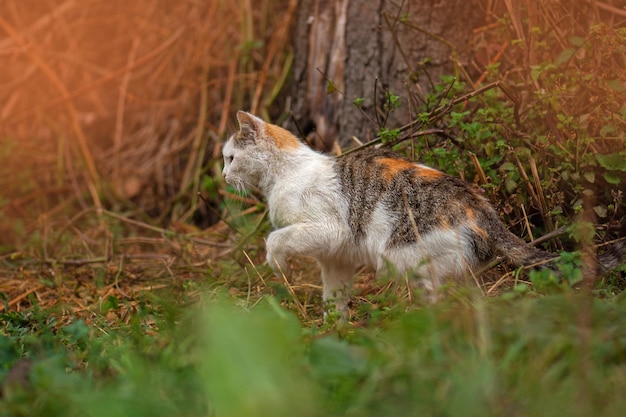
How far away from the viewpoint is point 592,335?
2.09m

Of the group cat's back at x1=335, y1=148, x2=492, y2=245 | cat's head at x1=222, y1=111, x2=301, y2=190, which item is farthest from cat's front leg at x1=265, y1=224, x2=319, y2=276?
cat's head at x1=222, y1=111, x2=301, y2=190

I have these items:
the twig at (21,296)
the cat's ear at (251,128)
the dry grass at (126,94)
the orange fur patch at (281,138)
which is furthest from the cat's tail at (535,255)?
the dry grass at (126,94)

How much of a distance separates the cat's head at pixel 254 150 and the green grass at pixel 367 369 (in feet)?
4.53

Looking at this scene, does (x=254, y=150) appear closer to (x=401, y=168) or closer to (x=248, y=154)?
(x=248, y=154)

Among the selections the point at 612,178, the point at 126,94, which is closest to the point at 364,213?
the point at 612,178

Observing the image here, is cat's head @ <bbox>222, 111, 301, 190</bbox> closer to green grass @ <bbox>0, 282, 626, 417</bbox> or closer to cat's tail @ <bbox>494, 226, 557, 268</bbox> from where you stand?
cat's tail @ <bbox>494, 226, 557, 268</bbox>

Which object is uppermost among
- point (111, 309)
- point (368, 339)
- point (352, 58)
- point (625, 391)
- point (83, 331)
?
point (352, 58)

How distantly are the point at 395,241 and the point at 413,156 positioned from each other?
752mm

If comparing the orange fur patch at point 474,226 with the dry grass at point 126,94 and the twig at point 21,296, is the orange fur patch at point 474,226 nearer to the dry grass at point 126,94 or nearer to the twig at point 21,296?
the twig at point 21,296

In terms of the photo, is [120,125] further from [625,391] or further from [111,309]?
[625,391]

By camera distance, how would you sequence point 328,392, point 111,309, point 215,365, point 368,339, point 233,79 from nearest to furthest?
point 215,365
point 328,392
point 368,339
point 111,309
point 233,79

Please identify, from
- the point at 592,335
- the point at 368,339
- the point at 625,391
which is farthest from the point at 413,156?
the point at 625,391

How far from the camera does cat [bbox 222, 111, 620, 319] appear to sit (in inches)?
123

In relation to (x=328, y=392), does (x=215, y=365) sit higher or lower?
higher
